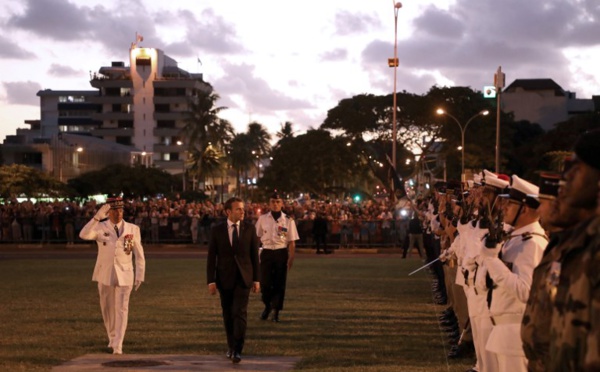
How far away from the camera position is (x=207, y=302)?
21234 millimetres

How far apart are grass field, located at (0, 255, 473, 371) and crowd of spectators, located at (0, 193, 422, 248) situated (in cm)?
1679

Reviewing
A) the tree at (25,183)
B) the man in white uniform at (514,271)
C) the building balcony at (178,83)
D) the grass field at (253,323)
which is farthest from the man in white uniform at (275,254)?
the building balcony at (178,83)

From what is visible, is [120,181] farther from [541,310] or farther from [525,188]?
[541,310]

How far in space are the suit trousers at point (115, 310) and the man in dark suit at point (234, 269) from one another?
1.42 metres

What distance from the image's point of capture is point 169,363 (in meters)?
13.1

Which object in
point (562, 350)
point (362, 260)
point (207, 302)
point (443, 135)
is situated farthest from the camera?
point (443, 135)

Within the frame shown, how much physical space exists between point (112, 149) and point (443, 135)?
A: 51813 mm

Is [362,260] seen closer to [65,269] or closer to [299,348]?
[65,269]

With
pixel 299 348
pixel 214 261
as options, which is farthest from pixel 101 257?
pixel 299 348

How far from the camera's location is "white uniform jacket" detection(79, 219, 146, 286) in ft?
46.3

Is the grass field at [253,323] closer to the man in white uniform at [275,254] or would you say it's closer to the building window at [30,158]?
the man in white uniform at [275,254]

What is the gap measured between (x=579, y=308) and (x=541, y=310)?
62 centimetres

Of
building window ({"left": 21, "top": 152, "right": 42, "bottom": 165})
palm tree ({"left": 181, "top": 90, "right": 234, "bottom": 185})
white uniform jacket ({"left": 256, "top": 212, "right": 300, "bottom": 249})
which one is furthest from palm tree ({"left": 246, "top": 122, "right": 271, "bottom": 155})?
white uniform jacket ({"left": 256, "top": 212, "right": 300, "bottom": 249})

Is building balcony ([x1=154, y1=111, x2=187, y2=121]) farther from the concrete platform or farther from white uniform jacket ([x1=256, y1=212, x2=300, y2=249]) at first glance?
the concrete platform
